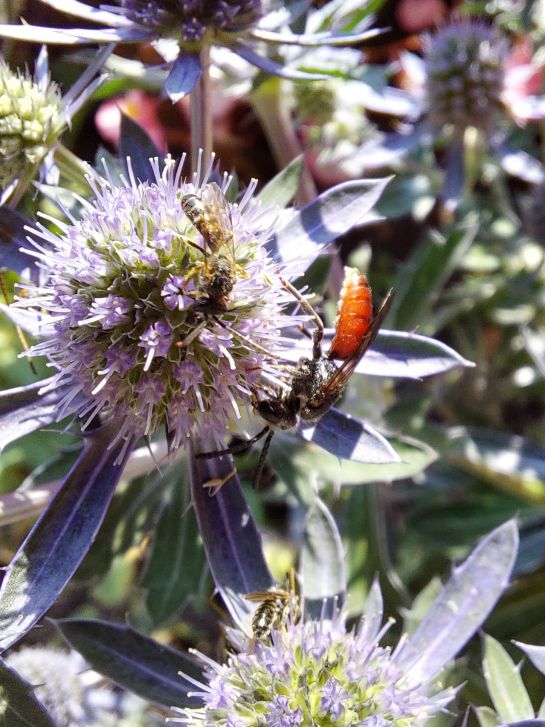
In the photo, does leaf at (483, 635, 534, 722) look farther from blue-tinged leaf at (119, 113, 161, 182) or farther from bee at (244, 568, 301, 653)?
blue-tinged leaf at (119, 113, 161, 182)

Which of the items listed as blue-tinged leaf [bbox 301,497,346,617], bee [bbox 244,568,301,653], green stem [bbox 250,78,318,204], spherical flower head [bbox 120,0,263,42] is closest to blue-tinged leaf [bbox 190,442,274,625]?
bee [bbox 244,568,301,653]

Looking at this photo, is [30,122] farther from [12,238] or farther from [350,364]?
[350,364]

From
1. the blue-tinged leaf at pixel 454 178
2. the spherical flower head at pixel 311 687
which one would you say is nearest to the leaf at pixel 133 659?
the spherical flower head at pixel 311 687

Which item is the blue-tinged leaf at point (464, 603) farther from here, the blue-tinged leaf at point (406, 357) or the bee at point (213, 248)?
the bee at point (213, 248)

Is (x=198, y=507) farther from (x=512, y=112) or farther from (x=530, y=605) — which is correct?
(x=512, y=112)

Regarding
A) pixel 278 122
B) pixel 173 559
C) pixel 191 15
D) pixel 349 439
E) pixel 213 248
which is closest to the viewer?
pixel 213 248

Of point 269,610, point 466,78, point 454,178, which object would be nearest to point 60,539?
point 269,610

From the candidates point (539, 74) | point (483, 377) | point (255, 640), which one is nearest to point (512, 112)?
point (539, 74)
